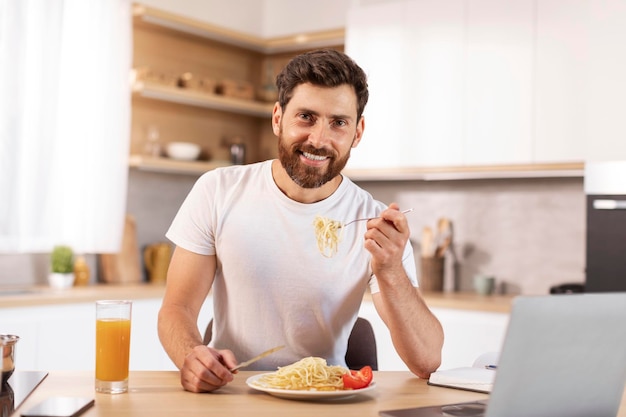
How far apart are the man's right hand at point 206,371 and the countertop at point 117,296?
2.21 metres

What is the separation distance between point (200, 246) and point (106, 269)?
2518 mm

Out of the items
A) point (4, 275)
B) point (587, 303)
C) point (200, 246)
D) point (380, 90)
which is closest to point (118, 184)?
point (4, 275)

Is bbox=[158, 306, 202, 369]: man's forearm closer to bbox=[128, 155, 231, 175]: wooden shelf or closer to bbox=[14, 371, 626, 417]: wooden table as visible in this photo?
bbox=[14, 371, 626, 417]: wooden table

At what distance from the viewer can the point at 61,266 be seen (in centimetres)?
439

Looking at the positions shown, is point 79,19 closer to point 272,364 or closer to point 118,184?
point 118,184

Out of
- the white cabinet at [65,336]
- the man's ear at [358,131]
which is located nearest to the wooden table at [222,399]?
the man's ear at [358,131]

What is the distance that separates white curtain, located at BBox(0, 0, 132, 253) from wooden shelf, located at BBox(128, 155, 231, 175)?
0.27 ft

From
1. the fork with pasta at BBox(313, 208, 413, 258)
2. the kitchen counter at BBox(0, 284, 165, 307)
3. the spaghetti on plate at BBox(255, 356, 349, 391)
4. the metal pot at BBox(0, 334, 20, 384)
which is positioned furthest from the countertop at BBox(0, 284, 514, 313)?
the spaghetti on plate at BBox(255, 356, 349, 391)

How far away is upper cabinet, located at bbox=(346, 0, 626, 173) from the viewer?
156 inches

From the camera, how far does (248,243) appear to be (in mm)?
2412

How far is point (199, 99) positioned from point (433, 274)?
1656 millimetres

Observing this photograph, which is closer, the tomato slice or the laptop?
the laptop

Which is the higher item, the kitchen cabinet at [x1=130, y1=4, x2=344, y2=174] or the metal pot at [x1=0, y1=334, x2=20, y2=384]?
the kitchen cabinet at [x1=130, y1=4, x2=344, y2=174]

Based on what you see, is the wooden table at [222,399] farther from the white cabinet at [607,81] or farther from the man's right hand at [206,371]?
the white cabinet at [607,81]
